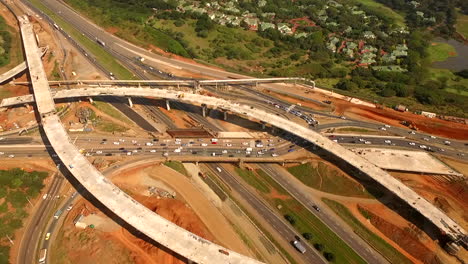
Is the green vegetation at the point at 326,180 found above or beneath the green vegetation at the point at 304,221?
above

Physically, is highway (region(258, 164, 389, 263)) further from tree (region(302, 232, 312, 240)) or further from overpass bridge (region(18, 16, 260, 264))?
overpass bridge (region(18, 16, 260, 264))

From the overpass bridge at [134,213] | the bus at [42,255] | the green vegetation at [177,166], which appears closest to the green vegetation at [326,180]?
the green vegetation at [177,166]

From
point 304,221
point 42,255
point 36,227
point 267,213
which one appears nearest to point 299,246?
point 304,221

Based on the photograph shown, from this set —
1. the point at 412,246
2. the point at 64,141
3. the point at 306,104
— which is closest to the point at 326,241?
the point at 412,246

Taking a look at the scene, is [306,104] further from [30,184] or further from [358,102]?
[30,184]

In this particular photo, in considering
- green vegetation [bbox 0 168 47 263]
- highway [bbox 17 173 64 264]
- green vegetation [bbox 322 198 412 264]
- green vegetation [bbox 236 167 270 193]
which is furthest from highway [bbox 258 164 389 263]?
green vegetation [bbox 0 168 47 263]

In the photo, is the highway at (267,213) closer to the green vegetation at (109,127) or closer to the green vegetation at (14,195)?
the green vegetation at (109,127)

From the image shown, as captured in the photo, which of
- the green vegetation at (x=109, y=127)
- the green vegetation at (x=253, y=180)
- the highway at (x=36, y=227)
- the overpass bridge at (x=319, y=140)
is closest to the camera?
the highway at (x=36, y=227)
